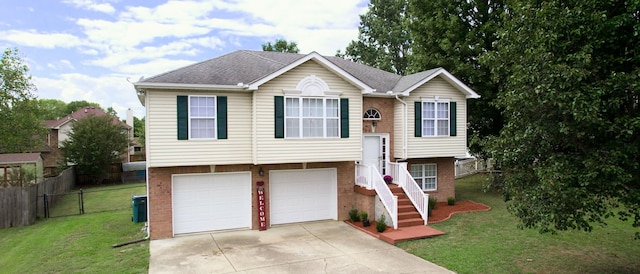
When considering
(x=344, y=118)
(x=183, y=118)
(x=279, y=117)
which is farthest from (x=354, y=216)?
(x=183, y=118)

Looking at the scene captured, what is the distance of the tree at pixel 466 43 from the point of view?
18.0 m

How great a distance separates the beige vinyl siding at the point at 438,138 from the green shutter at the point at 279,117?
17.8ft

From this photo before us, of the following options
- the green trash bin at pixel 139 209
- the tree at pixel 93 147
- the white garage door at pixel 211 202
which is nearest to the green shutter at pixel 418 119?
the white garage door at pixel 211 202

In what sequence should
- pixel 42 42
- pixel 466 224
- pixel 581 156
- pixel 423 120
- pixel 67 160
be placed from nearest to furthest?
pixel 581 156, pixel 466 224, pixel 423 120, pixel 42 42, pixel 67 160

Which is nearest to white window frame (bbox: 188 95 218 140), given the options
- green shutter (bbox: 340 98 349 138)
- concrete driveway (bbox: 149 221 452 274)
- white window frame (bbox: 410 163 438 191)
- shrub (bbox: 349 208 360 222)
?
concrete driveway (bbox: 149 221 452 274)

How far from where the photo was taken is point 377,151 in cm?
1546

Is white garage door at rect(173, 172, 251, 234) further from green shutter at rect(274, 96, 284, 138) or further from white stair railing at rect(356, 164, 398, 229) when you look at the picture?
white stair railing at rect(356, 164, 398, 229)

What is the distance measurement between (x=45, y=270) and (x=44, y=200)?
8928 mm

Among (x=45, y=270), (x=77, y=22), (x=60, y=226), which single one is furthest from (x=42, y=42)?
(x=45, y=270)

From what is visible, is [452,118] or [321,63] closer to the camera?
[321,63]

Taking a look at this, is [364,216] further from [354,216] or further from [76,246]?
[76,246]

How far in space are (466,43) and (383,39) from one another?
16615 millimetres

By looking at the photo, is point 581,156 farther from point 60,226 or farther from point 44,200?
point 44,200

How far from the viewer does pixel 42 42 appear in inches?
881
